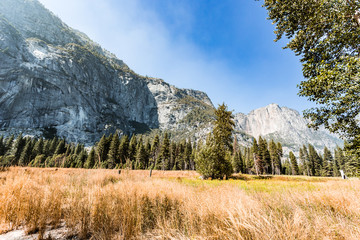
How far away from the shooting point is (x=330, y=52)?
728 centimetres

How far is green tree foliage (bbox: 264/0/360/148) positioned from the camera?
19.4 feet

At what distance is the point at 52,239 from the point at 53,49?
608ft

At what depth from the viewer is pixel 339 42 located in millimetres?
6770

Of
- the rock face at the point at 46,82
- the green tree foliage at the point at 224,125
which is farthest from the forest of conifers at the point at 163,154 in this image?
the rock face at the point at 46,82

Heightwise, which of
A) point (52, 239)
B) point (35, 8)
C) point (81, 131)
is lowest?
point (52, 239)

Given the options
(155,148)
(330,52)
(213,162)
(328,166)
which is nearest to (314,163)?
(328,166)

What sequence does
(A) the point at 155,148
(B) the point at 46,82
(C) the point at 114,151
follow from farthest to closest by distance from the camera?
(B) the point at 46,82, (A) the point at 155,148, (C) the point at 114,151

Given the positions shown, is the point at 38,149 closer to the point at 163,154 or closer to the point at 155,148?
the point at 155,148

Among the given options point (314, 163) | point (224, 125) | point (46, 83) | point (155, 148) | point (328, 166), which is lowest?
point (328, 166)

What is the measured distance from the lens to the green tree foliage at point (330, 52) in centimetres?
592

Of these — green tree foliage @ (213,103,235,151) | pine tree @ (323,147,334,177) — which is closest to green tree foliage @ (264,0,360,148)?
green tree foliage @ (213,103,235,151)

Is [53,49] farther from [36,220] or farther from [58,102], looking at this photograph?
[36,220]

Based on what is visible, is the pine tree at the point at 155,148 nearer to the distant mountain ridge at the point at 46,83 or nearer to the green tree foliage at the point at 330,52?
the distant mountain ridge at the point at 46,83

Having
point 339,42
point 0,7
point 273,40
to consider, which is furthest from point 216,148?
point 0,7
